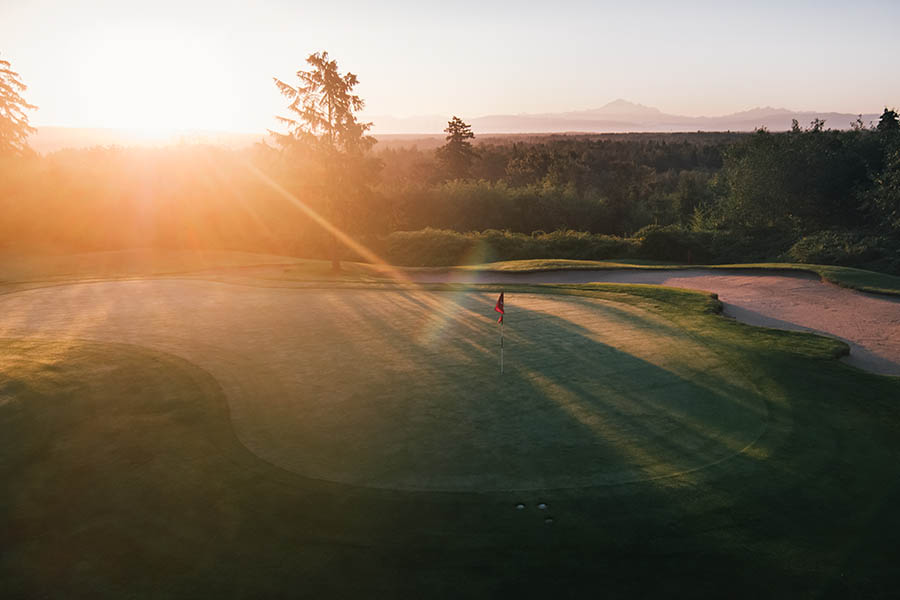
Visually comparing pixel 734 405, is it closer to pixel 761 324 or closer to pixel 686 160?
pixel 761 324

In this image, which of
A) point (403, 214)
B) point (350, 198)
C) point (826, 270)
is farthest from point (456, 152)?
point (826, 270)

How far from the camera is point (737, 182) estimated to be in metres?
38.6

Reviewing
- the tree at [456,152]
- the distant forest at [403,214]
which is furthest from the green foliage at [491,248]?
the tree at [456,152]

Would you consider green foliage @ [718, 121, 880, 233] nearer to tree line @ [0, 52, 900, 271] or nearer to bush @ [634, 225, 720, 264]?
tree line @ [0, 52, 900, 271]

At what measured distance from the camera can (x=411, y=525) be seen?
5621 mm

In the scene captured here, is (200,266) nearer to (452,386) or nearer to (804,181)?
(452,386)

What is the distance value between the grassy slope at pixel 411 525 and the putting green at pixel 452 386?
444mm

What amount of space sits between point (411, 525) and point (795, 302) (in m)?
15.2

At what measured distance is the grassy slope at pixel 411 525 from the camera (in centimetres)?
489

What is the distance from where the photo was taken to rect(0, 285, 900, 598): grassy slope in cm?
489

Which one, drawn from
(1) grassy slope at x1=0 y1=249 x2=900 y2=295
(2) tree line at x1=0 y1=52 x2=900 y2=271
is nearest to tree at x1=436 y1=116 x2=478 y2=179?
(2) tree line at x1=0 y1=52 x2=900 y2=271

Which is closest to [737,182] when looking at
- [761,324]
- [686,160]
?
[761,324]

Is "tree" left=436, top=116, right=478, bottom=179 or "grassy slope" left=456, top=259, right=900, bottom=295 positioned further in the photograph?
"tree" left=436, top=116, right=478, bottom=179

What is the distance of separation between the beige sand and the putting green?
3.55 m
